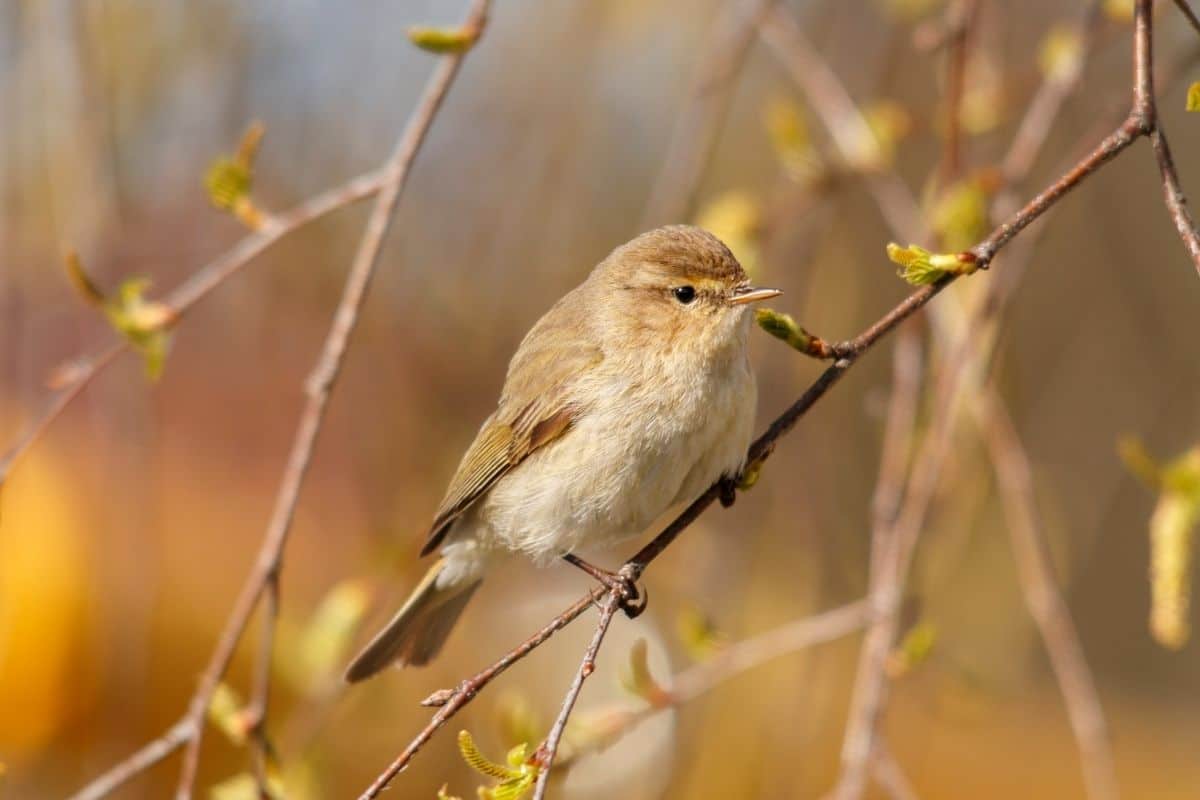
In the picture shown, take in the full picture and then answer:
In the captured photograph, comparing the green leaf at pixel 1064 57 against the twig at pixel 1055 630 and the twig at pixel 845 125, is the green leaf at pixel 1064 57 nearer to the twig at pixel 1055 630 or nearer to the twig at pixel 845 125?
the twig at pixel 845 125

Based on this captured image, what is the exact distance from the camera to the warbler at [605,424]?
2697 mm

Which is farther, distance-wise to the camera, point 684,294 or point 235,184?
point 684,294

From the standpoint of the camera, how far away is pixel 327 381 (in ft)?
7.54

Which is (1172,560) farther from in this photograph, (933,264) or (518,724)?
(518,724)

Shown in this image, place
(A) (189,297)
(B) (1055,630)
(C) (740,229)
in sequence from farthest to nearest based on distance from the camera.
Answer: (C) (740,229) → (B) (1055,630) → (A) (189,297)

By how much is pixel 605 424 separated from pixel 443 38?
3.02ft

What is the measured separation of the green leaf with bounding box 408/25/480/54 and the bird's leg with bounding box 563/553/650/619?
1.03 meters

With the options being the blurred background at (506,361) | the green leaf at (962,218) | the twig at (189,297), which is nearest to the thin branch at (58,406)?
the twig at (189,297)

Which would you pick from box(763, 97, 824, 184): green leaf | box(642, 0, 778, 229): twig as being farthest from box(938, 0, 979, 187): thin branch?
box(642, 0, 778, 229): twig

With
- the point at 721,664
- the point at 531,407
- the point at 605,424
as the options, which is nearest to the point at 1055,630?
the point at 721,664

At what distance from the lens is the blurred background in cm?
354

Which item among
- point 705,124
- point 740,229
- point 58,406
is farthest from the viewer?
point 705,124

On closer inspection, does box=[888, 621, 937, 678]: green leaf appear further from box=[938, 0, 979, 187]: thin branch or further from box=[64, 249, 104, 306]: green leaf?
box=[64, 249, 104, 306]: green leaf

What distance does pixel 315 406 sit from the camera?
90.2 inches
